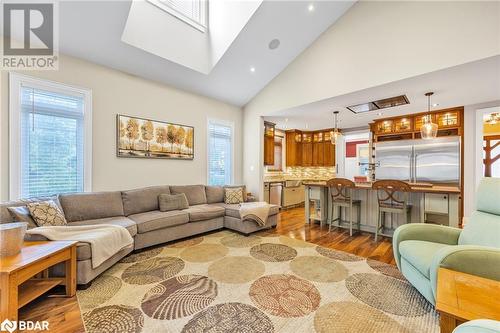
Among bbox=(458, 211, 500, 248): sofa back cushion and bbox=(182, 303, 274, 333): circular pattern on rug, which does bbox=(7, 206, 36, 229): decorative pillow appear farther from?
bbox=(458, 211, 500, 248): sofa back cushion

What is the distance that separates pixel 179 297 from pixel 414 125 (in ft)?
20.0

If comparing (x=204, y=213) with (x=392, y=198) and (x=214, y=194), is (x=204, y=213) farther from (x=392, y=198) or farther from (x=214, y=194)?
(x=392, y=198)

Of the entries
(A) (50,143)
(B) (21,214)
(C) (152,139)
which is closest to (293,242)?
(C) (152,139)

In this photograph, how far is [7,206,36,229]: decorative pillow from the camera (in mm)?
2207

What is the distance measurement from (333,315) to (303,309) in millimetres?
238

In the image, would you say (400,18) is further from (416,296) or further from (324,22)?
(416,296)

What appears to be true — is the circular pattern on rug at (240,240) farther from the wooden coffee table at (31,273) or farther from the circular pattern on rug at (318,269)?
the wooden coffee table at (31,273)

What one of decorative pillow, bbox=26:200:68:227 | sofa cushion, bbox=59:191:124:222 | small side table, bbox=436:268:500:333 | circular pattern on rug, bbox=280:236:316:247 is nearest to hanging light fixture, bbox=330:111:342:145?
circular pattern on rug, bbox=280:236:316:247

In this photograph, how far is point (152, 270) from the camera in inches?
98.6

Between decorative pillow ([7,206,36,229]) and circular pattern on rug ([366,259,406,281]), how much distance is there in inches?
154

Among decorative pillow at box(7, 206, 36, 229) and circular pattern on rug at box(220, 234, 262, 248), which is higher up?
decorative pillow at box(7, 206, 36, 229)

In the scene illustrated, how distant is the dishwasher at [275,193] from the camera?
5.78 m

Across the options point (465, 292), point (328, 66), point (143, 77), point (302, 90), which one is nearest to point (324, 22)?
point (328, 66)
